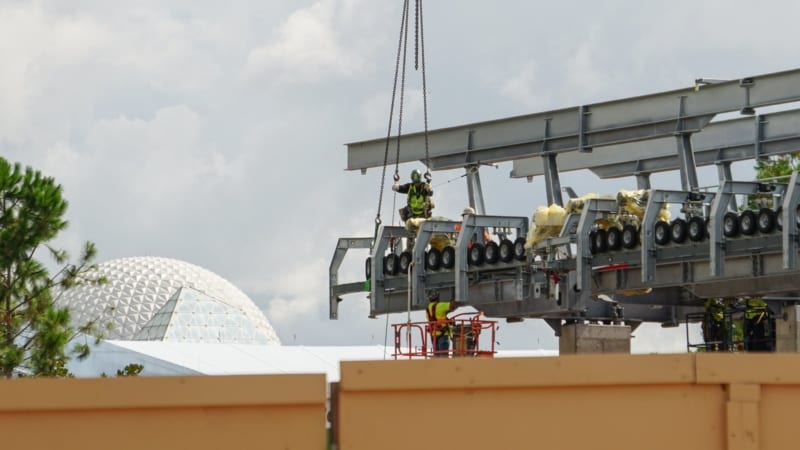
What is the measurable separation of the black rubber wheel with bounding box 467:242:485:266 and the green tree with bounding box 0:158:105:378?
830 cm

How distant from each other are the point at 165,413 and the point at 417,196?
2253cm

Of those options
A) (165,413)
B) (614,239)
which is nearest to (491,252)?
(614,239)

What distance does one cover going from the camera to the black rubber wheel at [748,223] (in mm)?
25433

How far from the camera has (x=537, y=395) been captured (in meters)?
8.45

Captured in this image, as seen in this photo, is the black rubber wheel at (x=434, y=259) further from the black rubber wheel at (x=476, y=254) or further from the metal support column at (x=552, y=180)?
the metal support column at (x=552, y=180)

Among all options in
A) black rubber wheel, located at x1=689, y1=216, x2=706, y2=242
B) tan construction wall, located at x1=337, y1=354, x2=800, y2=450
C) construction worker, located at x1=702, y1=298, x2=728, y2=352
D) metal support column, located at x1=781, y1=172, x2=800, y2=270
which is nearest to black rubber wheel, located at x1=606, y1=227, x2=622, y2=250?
black rubber wheel, located at x1=689, y1=216, x2=706, y2=242

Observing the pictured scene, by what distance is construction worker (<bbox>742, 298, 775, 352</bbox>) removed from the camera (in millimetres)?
30016

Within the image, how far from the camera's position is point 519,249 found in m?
29.5

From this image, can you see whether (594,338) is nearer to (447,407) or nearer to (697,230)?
(697,230)

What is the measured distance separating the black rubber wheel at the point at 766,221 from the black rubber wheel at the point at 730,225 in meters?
0.43

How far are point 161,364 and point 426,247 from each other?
21.7 metres

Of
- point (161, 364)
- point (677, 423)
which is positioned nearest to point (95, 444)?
point (677, 423)

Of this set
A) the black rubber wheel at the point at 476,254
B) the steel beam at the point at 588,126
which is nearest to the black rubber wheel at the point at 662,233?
the steel beam at the point at 588,126

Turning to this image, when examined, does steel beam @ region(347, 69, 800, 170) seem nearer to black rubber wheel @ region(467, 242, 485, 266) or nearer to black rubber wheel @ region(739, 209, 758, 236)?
black rubber wheel @ region(739, 209, 758, 236)
